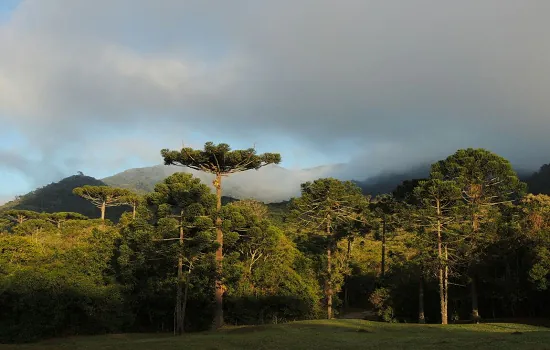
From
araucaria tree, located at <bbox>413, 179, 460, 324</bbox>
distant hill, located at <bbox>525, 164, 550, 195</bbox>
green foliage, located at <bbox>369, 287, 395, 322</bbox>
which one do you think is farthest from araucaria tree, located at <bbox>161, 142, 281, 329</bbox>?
distant hill, located at <bbox>525, 164, 550, 195</bbox>

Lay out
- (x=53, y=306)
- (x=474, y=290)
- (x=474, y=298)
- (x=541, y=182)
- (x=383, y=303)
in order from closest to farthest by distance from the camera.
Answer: (x=53, y=306)
(x=474, y=298)
(x=474, y=290)
(x=383, y=303)
(x=541, y=182)

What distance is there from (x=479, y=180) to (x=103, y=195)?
49.0 metres

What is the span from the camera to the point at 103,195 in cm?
5778

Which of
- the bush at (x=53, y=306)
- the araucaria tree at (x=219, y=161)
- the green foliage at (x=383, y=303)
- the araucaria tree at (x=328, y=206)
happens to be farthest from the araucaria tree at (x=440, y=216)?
the bush at (x=53, y=306)

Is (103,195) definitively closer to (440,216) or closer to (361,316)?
(361,316)

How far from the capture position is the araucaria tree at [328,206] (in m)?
34.1

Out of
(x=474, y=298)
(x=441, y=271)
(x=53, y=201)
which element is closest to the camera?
(x=441, y=271)

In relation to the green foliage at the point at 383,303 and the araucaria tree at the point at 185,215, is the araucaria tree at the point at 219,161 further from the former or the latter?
the green foliage at the point at 383,303

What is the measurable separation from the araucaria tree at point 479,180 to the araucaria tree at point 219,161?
49.9 feet

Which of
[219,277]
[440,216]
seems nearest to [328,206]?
[440,216]

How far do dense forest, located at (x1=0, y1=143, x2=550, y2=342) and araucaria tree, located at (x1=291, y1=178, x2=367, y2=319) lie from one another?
14 cm

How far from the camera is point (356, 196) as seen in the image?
35906mm

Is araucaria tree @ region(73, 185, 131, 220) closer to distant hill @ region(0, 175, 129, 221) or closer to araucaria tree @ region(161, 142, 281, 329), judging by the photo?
araucaria tree @ region(161, 142, 281, 329)

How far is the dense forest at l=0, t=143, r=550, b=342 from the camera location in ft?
82.5
